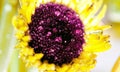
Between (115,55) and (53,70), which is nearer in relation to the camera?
(53,70)

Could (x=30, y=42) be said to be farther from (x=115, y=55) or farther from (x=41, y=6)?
(x=115, y=55)

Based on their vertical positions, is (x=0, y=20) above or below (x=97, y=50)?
above

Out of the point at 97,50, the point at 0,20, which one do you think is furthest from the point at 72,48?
the point at 0,20
